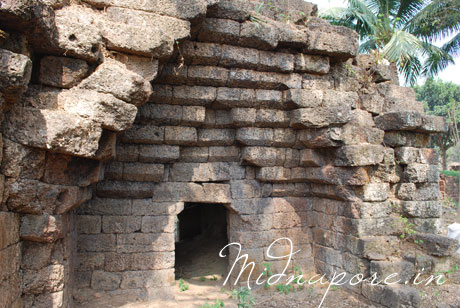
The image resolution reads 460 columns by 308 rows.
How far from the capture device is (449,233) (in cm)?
817

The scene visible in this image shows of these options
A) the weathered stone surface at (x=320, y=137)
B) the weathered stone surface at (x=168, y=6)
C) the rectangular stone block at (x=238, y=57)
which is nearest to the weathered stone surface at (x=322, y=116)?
the weathered stone surface at (x=320, y=137)

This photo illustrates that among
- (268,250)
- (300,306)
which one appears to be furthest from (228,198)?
(300,306)

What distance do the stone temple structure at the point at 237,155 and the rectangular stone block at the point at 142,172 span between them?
24mm

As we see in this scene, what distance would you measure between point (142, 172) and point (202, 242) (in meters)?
4.13

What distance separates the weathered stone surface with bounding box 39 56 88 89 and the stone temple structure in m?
0.02

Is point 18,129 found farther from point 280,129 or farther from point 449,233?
point 449,233

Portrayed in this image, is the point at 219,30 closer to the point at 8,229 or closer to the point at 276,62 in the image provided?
the point at 276,62

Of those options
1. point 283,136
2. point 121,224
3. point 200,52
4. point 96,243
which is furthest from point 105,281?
point 200,52

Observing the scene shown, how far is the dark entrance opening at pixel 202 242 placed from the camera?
281 inches

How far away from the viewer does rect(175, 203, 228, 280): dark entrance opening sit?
23.4ft

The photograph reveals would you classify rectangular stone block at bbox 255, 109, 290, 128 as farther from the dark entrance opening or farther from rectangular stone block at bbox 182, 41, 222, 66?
the dark entrance opening

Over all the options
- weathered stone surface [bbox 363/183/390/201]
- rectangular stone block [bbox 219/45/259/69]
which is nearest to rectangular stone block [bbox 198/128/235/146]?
rectangular stone block [bbox 219/45/259/69]

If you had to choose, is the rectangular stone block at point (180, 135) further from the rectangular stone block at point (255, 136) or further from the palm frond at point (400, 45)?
the palm frond at point (400, 45)

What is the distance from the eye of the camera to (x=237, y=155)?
605 cm
